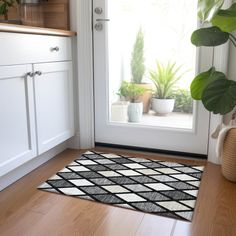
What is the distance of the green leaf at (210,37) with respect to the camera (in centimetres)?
177

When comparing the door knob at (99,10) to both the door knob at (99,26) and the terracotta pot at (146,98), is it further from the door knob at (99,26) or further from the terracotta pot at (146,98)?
the terracotta pot at (146,98)

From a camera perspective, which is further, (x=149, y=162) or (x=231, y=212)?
(x=149, y=162)

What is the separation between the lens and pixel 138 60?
2.29m

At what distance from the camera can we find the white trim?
2.22 meters

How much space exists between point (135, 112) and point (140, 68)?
13.5 inches

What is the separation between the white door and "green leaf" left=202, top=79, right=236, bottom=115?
0.40 m

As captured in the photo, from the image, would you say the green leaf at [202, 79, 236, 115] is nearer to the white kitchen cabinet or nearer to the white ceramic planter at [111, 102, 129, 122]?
the white ceramic planter at [111, 102, 129, 122]

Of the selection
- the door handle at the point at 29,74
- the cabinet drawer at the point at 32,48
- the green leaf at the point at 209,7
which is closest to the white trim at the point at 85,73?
the cabinet drawer at the point at 32,48

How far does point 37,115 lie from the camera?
1.87m

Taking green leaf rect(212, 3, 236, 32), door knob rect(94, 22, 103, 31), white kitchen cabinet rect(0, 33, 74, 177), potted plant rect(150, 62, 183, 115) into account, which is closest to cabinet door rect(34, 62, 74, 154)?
white kitchen cabinet rect(0, 33, 74, 177)

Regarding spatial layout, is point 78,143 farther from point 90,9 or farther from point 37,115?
point 90,9

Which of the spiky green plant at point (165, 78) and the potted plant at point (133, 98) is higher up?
the spiky green plant at point (165, 78)

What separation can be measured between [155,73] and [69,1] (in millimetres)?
836

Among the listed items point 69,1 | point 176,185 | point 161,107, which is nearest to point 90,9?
point 69,1
